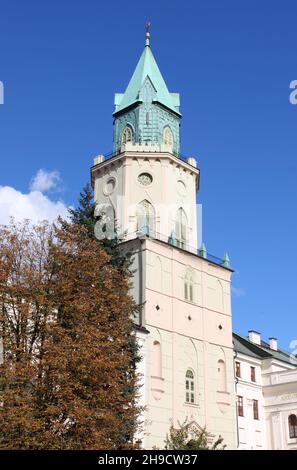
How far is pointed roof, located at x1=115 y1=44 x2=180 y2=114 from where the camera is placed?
48344mm

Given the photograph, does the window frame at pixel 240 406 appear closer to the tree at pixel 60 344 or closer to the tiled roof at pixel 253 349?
the tiled roof at pixel 253 349

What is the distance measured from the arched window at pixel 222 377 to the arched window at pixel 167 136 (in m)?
15.2

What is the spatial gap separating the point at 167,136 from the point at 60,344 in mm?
25516

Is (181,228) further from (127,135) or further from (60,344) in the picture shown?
(60,344)

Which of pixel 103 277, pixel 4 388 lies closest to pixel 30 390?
pixel 4 388

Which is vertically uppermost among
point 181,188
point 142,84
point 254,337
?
point 142,84

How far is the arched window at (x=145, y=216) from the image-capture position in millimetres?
44525

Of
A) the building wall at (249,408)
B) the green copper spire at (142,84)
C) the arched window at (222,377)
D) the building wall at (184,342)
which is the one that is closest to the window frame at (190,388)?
the building wall at (184,342)

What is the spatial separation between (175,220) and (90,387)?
2177 centimetres

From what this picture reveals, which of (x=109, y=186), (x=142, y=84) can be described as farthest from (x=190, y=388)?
(x=142, y=84)

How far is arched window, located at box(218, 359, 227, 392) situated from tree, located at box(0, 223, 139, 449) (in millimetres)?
15954

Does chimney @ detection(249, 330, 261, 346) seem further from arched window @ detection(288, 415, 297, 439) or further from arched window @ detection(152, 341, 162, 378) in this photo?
arched window @ detection(152, 341, 162, 378)

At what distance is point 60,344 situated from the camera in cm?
2475

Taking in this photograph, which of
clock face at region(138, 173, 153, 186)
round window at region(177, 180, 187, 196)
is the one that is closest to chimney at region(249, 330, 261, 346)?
round window at region(177, 180, 187, 196)
